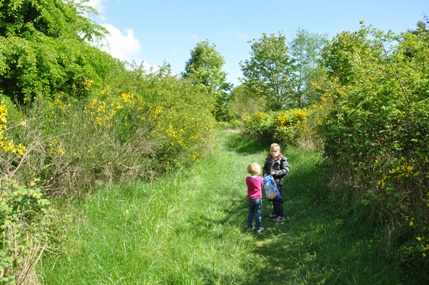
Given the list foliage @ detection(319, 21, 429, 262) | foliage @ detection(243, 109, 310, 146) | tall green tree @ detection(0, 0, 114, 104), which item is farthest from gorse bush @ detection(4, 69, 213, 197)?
foliage @ detection(243, 109, 310, 146)

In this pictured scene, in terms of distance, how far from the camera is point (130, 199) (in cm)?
548

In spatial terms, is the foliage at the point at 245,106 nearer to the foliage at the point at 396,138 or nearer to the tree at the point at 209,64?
the tree at the point at 209,64

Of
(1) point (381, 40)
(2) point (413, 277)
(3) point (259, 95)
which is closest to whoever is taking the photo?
(2) point (413, 277)

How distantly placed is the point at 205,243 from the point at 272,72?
104 ft

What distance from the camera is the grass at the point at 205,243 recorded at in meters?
3.50

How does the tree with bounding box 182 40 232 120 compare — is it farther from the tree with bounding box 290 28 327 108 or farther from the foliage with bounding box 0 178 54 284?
the foliage with bounding box 0 178 54 284

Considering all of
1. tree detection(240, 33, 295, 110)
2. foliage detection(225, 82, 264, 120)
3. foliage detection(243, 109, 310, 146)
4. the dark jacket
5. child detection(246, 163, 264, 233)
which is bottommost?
child detection(246, 163, 264, 233)

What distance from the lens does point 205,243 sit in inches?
177

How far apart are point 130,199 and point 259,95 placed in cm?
2953

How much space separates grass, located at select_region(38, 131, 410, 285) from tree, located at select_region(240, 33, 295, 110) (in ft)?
92.8

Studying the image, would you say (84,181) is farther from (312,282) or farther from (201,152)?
(201,152)

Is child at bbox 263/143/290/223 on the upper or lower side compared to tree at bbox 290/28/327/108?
lower

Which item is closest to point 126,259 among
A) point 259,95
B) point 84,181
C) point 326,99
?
point 84,181

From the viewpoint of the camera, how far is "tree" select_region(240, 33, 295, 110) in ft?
111
